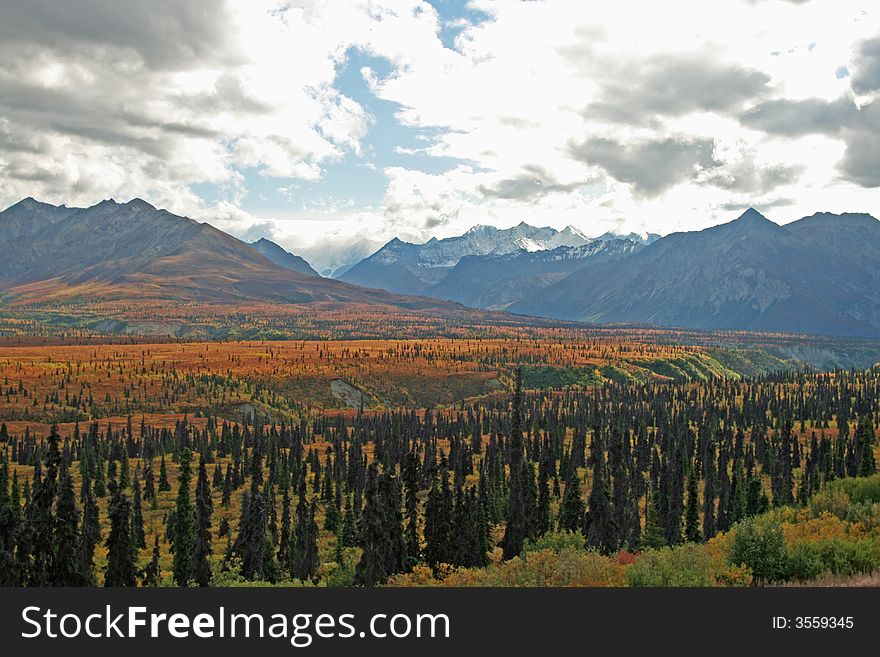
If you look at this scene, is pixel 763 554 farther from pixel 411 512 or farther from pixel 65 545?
pixel 65 545

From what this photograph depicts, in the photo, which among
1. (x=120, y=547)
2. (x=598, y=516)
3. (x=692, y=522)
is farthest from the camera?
(x=692, y=522)

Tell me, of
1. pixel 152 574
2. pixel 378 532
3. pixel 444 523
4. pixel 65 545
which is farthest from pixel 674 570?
pixel 152 574

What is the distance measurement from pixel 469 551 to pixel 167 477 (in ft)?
349

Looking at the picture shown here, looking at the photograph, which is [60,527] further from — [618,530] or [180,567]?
[618,530]

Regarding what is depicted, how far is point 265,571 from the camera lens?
82812 mm

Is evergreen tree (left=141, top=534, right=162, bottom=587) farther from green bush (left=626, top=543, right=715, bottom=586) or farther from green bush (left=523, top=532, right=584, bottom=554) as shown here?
green bush (left=626, top=543, right=715, bottom=586)

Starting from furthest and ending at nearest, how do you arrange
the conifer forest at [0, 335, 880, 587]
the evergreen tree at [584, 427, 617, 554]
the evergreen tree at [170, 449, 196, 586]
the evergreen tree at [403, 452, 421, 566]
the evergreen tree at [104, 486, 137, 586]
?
the evergreen tree at [403, 452, 421, 566]
the evergreen tree at [170, 449, 196, 586]
the evergreen tree at [584, 427, 617, 554]
the evergreen tree at [104, 486, 137, 586]
the conifer forest at [0, 335, 880, 587]

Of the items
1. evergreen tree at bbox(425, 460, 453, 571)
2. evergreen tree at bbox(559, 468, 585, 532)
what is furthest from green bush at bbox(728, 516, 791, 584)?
evergreen tree at bbox(559, 468, 585, 532)

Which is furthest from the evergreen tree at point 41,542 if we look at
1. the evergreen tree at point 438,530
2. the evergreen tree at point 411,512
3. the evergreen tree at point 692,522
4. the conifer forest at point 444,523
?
the evergreen tree at point 692,522

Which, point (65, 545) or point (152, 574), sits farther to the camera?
point (152, 574)

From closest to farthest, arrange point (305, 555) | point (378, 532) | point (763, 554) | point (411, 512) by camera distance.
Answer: point (763, 554) → point (378, 532) → point (411, 512) → point (305, 555)

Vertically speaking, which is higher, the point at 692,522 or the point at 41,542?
the point at 41,542

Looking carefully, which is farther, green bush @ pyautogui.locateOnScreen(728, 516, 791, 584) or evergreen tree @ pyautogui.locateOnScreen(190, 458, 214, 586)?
evergreen tree @ pyautogui.locateOnScreen(190, 458, 214, 586)
